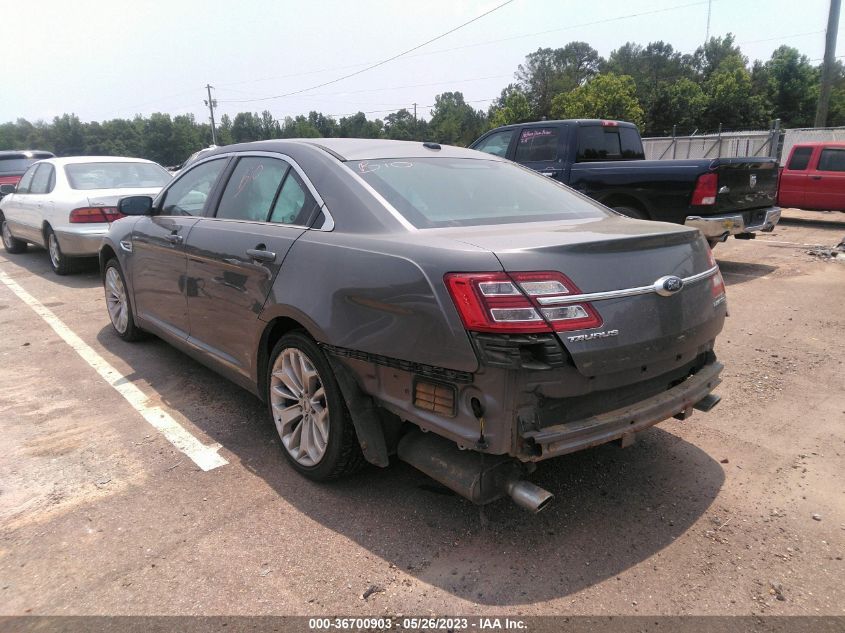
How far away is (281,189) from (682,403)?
7.65ft

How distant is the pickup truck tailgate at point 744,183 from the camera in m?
7.26

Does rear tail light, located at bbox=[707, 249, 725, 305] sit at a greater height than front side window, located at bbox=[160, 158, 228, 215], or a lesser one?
lesser

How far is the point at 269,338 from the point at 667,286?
201cm

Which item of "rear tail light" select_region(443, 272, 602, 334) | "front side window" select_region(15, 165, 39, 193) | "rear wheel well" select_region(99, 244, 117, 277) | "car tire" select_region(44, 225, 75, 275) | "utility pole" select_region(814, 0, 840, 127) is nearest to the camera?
"rear tail light" select_region(443, 272, 602, 334)

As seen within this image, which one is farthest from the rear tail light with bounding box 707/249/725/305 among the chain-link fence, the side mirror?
the chain-link fence

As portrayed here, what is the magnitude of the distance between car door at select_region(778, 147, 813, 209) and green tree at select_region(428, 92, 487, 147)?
64.8m

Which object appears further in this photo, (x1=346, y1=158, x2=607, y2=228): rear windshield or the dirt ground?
(x1=346, y1=158, x2=607, y2=228): rear windshield

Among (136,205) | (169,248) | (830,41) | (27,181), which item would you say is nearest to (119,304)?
(136,205)

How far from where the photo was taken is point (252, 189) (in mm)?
3578

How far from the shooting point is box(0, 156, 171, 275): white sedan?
7.90 metres

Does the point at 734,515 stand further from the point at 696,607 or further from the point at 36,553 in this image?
the point at 36,553

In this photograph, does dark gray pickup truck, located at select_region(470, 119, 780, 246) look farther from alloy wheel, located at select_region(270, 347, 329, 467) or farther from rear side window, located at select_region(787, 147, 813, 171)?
rear side window, located at select_region(787, 147, 813, 171)

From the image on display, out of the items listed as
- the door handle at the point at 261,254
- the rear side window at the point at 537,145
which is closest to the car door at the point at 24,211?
the rear side window at the point at 537,145

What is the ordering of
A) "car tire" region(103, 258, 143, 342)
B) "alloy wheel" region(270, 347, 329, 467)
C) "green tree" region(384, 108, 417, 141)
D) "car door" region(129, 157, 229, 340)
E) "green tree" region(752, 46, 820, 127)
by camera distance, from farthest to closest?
"green tree" region(384, 108, 417, 141)
"green tree" region(752, 46, 820, 127)
"car tire" region(103, 258, 143, 342)
"car door" region(129, 157, 229, 340)
"alloy wheel" region(270, 347, 329, 467)
